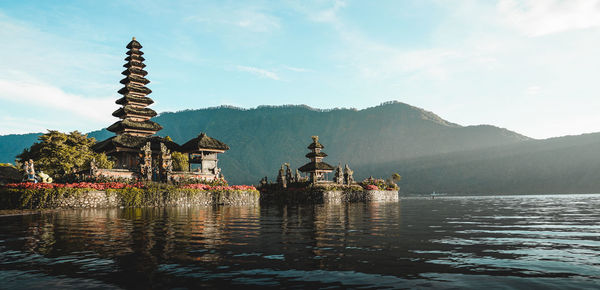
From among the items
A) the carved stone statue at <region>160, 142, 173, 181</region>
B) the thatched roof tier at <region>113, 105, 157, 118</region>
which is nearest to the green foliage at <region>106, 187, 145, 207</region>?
Result: the carved stone statue at <region>160, 142, 173, 181</region>

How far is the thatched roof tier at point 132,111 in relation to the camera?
167ft

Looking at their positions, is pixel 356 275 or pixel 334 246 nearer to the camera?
pixel 356 275

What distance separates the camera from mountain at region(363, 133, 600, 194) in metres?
126

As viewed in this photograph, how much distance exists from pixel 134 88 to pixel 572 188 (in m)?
129

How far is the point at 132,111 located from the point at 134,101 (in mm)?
1941

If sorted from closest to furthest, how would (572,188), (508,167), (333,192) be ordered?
(333,192) < (572,188) < (508,167)

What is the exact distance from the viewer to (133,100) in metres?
52.2

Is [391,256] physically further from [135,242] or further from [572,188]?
[572,188]

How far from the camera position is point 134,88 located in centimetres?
5309

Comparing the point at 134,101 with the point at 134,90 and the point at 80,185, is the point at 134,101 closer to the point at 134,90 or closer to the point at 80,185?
the point at 134,90

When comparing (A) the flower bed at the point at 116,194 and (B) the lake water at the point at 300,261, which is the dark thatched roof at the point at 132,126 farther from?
(B) the lake water at the point at 300,261

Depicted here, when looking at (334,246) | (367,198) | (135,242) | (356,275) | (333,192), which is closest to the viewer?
(356,275)

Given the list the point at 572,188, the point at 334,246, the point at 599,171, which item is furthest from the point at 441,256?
the point at 599,171

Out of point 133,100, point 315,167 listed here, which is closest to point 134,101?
point 133,100
